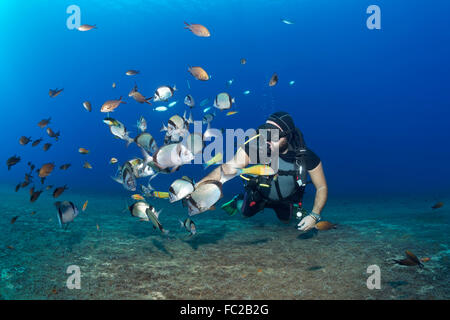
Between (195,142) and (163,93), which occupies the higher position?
(163,93)

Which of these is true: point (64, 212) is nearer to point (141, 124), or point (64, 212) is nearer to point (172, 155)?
point (172, 155)

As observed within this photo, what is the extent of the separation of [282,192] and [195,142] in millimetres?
2806

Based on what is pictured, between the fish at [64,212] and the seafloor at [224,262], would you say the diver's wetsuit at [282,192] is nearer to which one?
the seafloor at [224,262]

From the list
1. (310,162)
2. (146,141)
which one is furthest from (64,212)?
(310,162)

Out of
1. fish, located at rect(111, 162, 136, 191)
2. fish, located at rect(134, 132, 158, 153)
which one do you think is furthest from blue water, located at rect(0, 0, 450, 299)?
fish, located at rect(111, 162, 136, 191)

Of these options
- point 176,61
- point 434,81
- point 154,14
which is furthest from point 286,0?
point 434,81

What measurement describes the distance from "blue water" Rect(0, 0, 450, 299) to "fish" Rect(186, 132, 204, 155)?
2825 centimetres

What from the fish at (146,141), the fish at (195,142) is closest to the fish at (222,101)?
the fish at (146,141)

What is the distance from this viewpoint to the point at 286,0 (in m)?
41.9

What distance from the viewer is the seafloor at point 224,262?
286 cm

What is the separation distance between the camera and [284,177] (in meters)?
5.12

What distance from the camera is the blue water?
165 feet
